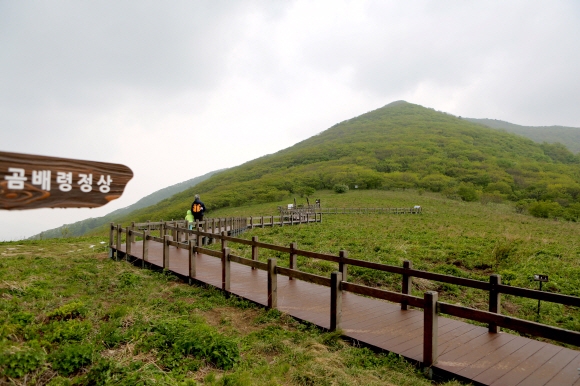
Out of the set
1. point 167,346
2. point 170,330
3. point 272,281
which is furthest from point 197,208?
point 167,346

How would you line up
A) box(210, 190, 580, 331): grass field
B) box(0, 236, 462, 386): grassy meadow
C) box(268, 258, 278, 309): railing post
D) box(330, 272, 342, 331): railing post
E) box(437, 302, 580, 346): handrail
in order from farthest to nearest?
1. box(210, 190, 580, 331): grass field
2. box(268, 258, 278, 309): railing post
3. box(330, 272, 342, 331): railing post
4. box(0, 236, 462, 386): grassy meadow
5. box(437, 302, 580, 346): handrail

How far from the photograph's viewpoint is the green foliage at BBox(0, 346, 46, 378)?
3.51 meters

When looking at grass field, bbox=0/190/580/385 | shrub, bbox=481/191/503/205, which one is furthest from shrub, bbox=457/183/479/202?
grass field, bbox=0/190/580/385

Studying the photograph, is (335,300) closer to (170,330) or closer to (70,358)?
(170,330)

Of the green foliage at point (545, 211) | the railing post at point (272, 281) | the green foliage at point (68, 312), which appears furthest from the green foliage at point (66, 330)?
the green foliage at point (545, 211)

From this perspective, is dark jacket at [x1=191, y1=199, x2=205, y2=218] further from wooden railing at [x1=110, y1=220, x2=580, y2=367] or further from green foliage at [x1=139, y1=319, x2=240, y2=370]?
green foliage at [x1=139, y1=319, x2=240, y2=370]

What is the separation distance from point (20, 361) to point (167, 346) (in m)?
1.52

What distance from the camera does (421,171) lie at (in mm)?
78625

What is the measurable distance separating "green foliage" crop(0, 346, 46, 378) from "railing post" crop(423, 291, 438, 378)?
4.28m

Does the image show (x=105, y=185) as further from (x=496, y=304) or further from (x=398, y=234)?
(x=398, y=234)

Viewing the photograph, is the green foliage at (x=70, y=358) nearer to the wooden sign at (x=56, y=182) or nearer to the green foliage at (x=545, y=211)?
the wooden sign at (x=56, y=182)

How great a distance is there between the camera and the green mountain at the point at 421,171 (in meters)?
60.4

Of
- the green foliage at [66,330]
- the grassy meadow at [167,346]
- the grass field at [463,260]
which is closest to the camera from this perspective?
the grassy meadow at [167,346]

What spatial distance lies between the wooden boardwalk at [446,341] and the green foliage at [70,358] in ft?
9.87
